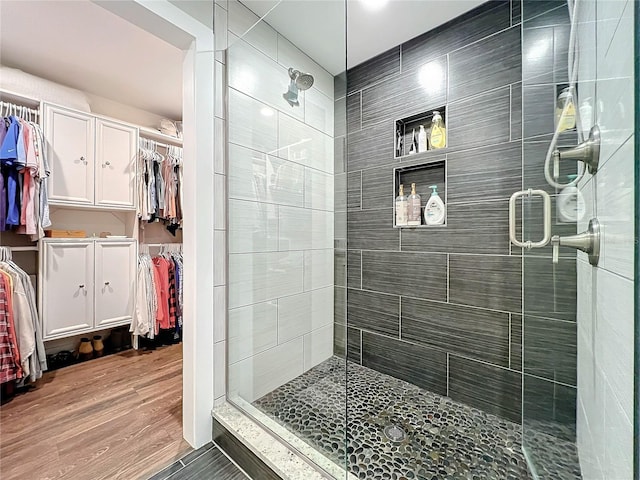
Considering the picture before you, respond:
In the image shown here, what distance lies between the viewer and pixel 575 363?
3.44 feet

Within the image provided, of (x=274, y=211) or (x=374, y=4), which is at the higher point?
(x=374, y=4)

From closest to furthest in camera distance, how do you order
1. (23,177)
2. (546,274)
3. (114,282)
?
(546,274)
(23,177)
(114,282)

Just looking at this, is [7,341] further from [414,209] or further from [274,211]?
[414,209]

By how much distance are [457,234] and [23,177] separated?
3.06m

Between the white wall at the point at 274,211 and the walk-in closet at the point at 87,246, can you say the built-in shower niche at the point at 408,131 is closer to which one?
the white wall at the point at 274,211

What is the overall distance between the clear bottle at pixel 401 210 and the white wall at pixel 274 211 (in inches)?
20.1

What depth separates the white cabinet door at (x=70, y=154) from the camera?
2248 mm

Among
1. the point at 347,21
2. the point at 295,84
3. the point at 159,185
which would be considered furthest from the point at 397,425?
the point at 159,185

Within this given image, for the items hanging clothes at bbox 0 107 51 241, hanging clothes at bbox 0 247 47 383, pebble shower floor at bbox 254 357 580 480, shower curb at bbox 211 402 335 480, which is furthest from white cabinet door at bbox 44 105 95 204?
pebble shower floor at bbox 254 357 580 480

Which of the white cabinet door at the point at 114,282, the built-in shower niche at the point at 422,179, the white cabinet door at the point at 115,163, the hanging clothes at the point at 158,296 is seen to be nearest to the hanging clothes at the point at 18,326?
the white cabinet door at the point at 114,282

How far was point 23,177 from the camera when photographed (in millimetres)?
2074

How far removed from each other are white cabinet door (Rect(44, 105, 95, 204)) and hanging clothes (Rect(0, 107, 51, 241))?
0.11 meters

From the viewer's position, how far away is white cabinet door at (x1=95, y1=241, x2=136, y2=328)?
8.25 ft

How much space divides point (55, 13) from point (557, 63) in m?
2.63
